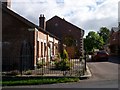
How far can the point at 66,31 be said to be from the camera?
54688mm

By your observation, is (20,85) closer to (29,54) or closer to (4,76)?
(4,76)

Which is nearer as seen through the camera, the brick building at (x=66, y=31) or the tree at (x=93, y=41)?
the brick building at (x=66, y=31)

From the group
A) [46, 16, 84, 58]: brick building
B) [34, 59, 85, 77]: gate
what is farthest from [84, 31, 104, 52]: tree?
[34, 59, 85, 77]: gate

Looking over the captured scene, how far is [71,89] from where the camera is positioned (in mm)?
13367

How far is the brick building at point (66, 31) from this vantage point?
52750mm

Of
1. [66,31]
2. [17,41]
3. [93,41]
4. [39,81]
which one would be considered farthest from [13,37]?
[93,41]

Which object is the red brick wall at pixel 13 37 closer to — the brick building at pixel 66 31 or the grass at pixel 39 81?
the grass at pixel 39 81

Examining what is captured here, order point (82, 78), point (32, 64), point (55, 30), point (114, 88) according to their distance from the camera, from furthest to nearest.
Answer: point (55, 30) < point (32, 64) < point (82, 78) < point (114, 88)

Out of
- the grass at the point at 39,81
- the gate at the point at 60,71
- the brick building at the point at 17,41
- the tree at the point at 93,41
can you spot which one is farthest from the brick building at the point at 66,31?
the tree at the point at 93,41

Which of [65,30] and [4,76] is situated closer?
[4,76]

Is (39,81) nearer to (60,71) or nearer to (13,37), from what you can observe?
(60,71)

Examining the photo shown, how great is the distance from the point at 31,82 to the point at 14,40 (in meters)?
8.62

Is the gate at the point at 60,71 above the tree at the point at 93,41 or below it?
below

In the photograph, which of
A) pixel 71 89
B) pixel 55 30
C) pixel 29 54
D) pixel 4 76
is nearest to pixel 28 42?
pixel 29 54
